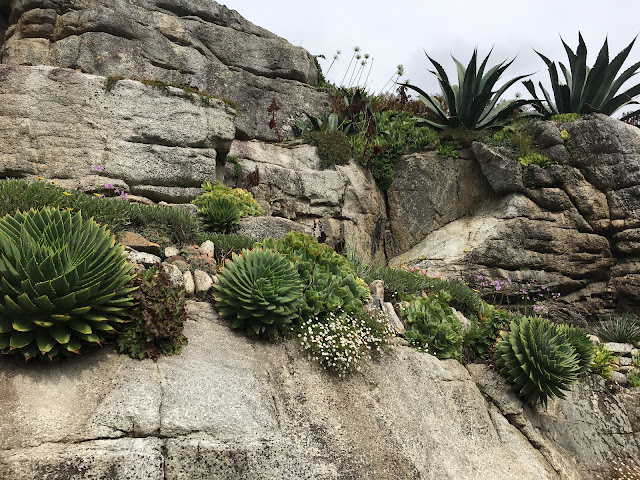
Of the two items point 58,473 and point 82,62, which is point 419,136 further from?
point 58,473

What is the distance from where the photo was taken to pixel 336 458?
14.1 feet

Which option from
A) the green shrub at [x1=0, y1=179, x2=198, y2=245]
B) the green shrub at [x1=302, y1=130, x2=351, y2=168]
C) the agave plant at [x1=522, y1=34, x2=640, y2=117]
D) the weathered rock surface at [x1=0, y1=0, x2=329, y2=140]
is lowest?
the green shrub at [x1=0, y1=179, x2=198, y2=245]

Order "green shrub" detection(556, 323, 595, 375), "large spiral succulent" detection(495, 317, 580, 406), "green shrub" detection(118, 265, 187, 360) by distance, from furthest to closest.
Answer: "green shrub" detection(556, 323, 595, 375), "large spiral succulent" detection(495, 317, 580, 406), "green shrub" detection(118, 265, 187, 360)

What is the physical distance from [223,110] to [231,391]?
6937 mm

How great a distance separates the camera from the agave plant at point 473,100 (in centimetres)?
1209

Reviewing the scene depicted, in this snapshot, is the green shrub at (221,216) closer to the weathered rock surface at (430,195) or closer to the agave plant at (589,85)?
the weathered rock surface at (430,195)

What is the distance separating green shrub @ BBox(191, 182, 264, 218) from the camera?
855cm

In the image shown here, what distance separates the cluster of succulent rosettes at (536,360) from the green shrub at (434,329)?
2.03 feet

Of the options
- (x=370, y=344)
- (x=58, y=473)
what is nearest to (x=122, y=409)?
(x=58, y=473)

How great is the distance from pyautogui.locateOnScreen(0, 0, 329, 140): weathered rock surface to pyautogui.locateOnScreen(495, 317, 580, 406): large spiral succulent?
806 cm

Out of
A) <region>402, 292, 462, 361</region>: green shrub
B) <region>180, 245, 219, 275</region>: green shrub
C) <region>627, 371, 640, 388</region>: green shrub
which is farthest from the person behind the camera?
<region>627, 371, 640, 388</region>: green shrub

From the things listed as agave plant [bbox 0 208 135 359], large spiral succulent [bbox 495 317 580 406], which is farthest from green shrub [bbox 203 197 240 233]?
large spiral succulent [bbox 495 317 580 406]

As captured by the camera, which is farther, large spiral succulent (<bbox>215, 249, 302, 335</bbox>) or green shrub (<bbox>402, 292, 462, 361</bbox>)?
green shrub (<bbox>402, 292, 462, 361</bbox>)

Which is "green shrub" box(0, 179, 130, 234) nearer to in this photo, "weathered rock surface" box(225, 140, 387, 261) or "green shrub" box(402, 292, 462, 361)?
"green shrub" box(402, 292, 462, 361)
